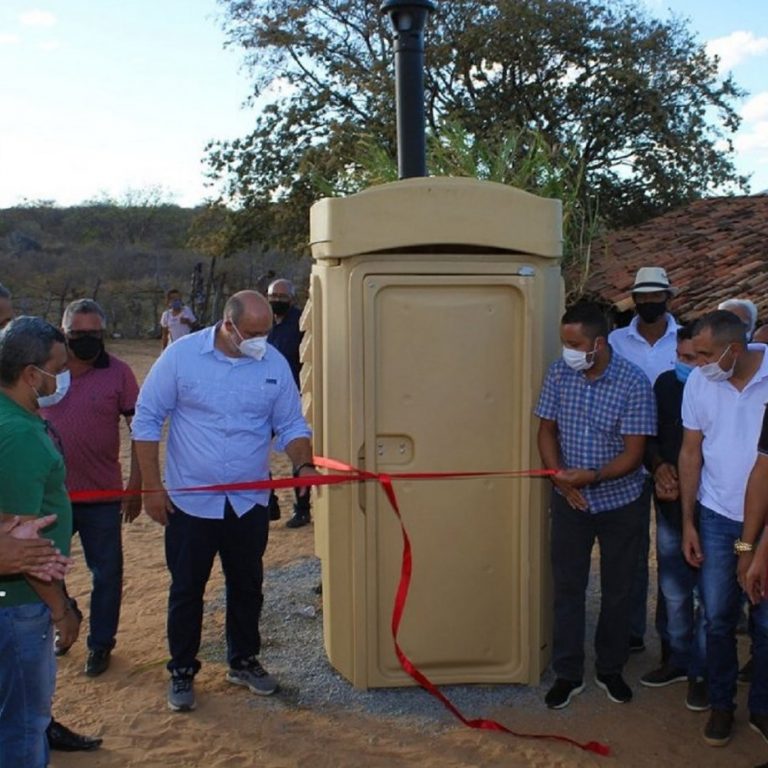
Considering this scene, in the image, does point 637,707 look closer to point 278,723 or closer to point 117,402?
point 278,723

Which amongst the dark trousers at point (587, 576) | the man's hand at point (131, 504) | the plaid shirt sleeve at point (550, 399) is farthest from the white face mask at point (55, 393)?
the dark trousers at point (587, 576)

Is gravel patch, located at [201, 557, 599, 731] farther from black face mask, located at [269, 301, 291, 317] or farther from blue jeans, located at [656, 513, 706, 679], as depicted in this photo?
black face mask, located at [269, 301, 291, 317]

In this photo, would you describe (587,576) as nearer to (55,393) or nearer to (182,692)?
(182,692)

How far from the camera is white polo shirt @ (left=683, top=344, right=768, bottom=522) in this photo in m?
3.89

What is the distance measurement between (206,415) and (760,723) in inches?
116

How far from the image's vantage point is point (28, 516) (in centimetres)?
284

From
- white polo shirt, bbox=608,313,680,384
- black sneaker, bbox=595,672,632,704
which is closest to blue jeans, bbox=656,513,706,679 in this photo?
black sneaker, bbox=595,672,632,704

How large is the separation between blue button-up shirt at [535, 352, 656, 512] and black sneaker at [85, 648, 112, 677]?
276 cm

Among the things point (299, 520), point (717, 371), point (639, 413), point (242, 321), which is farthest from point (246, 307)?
point (299, 520)

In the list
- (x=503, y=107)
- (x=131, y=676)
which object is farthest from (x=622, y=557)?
(x=503, y=107)

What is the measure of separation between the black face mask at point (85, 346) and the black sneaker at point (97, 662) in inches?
64.9

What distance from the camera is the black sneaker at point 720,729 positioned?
4.13m

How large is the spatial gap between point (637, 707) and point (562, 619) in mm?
597

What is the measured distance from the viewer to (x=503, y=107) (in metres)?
17.6
